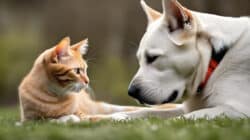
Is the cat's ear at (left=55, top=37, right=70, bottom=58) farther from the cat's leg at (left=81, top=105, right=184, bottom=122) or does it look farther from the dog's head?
the dog's head

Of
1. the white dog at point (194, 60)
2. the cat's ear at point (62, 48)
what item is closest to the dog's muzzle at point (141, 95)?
the white dog at point (194, 60)

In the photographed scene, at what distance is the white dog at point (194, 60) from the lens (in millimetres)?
4996

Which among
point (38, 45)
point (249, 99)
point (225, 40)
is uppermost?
point (225, 40)

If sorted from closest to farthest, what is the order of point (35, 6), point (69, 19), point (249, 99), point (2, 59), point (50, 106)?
point (249, 99) < point (50, 106) < point (2, 59) < point (69, 19) < point (35, 6)

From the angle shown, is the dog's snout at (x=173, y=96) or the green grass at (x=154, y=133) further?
the dog's snout at (x=173, y=96)

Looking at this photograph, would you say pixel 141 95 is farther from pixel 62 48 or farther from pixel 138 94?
pixel 62 48

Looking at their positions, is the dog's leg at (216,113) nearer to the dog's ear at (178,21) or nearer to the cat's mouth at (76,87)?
the dog's ear at (178,21)

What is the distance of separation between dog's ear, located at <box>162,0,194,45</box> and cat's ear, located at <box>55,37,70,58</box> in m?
1.00

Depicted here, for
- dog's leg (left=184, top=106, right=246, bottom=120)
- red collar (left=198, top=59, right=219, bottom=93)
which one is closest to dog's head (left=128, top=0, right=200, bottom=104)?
red collar (left=198, top=59, right=219, bottom=93)

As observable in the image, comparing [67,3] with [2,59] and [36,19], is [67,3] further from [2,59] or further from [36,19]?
[2,59]

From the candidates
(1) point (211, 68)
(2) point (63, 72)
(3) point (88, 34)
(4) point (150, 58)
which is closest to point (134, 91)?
(4) point (150, 58)

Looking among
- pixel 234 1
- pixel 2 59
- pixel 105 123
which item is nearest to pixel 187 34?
pixel 105 123

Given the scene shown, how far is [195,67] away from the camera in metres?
5.06

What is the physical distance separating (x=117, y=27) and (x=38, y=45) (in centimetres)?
195
